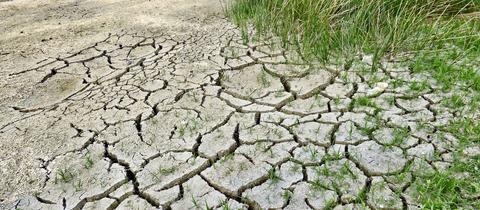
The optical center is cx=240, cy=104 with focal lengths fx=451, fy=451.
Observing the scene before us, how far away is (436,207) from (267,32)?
2103mm

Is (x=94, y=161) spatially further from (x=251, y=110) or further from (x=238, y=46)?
(x=238, y=46)

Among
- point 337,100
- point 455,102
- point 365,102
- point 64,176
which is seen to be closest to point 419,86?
point 455,102

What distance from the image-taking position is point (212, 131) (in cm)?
235

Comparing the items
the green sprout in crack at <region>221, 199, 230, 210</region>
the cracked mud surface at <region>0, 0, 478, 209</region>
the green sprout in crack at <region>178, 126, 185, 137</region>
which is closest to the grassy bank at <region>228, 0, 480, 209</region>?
the cracked mud surface at <region>0, 0, 478, 209</region>

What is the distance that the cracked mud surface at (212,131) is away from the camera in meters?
1.92

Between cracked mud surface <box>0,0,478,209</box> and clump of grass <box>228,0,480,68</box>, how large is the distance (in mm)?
161

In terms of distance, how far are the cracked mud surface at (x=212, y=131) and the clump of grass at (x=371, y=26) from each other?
0.16 meters

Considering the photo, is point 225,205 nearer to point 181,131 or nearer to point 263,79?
point 181,131

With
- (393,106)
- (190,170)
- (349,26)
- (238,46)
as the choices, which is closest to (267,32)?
(238,46)

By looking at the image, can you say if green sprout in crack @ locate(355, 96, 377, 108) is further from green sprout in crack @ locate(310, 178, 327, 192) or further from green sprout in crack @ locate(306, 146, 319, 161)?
green sprout in crack @ locate(310, 178, 327, 192)

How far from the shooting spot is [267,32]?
3504 mm

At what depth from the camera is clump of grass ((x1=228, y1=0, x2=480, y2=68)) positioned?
301 cm

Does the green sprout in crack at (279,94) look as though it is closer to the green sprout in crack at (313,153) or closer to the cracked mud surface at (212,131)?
the cracked mud surface at (212,131)

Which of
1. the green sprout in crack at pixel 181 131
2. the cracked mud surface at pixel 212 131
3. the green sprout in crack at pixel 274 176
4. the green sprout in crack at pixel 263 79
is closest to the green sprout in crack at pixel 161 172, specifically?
the cracked mud surface at pixel 212 131
